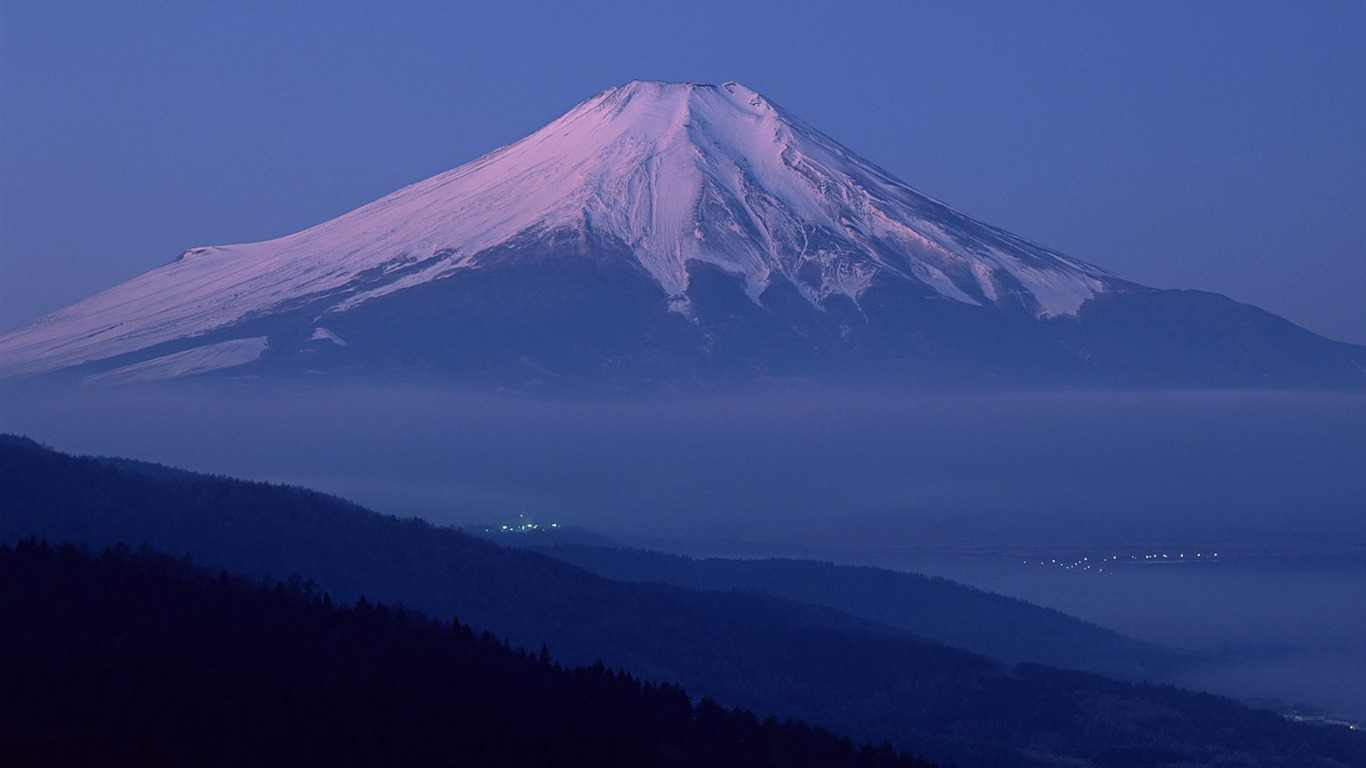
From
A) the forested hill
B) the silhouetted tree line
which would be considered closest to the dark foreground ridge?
the silhouetted tree line

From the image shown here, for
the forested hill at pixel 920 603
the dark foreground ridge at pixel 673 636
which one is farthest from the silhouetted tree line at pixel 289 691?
the forested hill at pixel 920 603

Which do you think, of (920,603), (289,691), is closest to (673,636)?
(289,691)

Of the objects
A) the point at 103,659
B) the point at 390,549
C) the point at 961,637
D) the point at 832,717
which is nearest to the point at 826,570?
the point at 961,637

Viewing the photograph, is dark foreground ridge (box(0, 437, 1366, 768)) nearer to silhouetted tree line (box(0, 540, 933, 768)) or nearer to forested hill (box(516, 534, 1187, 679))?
silhouetted tree line (box(0, 540, 933, 768))

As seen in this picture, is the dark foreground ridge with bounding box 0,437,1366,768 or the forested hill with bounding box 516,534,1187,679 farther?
the forested hill with bounding box 516,534,1187,679

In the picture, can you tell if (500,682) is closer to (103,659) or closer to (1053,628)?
(103,659)

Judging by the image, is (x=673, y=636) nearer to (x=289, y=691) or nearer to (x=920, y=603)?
(x=289, y=691)
